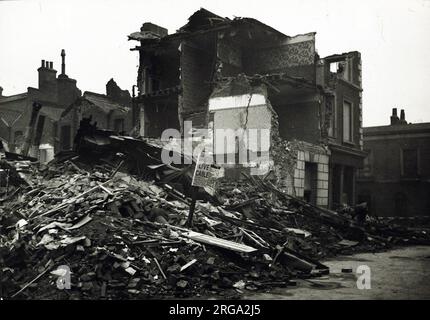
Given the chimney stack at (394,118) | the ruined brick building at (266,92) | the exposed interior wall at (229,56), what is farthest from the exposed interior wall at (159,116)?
the chimney stack at (394,118)

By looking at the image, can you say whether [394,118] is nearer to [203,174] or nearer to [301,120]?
[301,120]

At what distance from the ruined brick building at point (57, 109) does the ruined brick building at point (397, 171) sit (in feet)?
62.3

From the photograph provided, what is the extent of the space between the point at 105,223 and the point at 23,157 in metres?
9.10

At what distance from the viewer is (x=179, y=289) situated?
7.56m

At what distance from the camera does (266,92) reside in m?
17.7

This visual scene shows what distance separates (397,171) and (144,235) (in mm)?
27857

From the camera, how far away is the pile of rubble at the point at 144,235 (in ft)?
25.1

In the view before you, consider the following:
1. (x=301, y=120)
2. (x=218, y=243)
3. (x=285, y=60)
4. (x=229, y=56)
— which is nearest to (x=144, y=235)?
(x=218, y=243)

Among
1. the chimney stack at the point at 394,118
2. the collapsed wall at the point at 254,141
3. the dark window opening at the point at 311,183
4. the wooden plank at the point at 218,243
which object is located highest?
the chimney stack at the point at 394,118

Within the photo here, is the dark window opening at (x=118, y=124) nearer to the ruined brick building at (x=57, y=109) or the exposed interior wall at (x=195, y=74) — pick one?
the ruined brick building at (x=57, y=109)

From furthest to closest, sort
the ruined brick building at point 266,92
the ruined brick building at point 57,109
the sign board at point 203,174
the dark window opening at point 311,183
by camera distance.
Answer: the ruined brick building at point 57,109 → the dark window opening at point 311,183 → the ruined brick building at point 266,92 → the sign board at point 203,174

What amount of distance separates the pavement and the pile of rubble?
45 cm

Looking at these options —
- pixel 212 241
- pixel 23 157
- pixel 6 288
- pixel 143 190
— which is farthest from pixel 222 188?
pixel 6 288

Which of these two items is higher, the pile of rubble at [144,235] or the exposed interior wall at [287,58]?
the exposed interior wall at [287,58]
